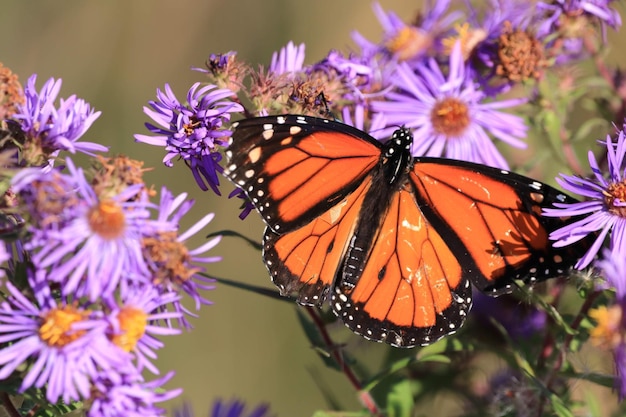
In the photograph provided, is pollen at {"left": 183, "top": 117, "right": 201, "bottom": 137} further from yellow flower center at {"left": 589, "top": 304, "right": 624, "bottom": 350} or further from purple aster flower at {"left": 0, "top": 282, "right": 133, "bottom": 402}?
yellow flower center at {"left": 589, "top": 304, "right": 624, "bottom": 350}

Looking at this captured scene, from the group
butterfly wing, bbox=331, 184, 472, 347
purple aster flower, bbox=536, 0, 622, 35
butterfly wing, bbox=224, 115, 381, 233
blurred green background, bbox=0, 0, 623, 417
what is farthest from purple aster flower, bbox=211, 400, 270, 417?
blurred green background, bbox=0, 0, 623, 417

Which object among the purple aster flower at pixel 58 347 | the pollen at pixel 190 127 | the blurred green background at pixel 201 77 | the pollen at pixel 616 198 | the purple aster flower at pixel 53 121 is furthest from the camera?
the blurred green background at pixel 201 77

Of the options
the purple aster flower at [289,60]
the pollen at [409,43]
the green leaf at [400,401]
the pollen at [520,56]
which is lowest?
the green leaf at [400,401]

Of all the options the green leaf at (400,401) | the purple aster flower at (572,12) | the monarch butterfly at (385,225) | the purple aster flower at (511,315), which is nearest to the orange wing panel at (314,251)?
the monarch butterfly at (385,225)

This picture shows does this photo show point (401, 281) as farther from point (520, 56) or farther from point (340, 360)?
point (520, 56)

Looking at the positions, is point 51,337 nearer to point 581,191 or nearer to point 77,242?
point 77,242

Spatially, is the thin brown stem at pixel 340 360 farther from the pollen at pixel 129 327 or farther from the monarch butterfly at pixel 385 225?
the pollen at pixel 129 327

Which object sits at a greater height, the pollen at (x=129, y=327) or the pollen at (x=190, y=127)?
the pollen at (x=190, y=127)

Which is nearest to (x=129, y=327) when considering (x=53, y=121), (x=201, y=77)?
(x=53, y=121)
